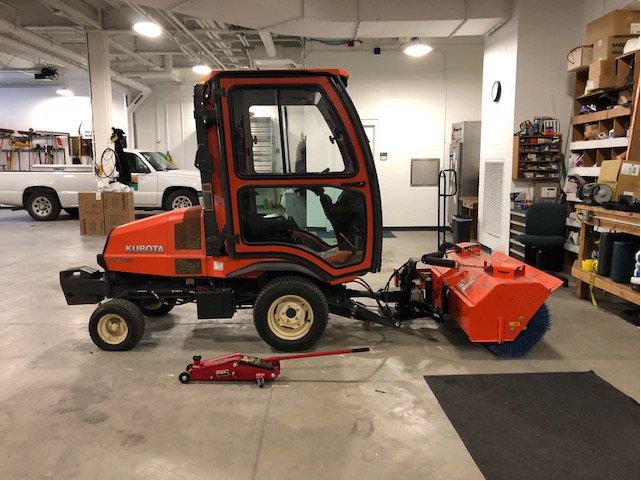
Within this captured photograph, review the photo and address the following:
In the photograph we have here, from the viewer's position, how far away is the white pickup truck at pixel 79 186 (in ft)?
38.3

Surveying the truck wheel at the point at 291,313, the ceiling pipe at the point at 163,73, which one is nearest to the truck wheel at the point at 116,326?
the truck wheel at the point at 291,313

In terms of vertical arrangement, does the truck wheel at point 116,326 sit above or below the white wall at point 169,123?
below

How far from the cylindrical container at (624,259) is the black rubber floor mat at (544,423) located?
5.27 feet

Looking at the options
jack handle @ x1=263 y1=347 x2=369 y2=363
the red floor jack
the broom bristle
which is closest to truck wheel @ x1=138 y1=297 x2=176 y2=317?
the red floor jack

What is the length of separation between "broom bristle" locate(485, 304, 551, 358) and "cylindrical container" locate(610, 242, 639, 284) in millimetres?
1398

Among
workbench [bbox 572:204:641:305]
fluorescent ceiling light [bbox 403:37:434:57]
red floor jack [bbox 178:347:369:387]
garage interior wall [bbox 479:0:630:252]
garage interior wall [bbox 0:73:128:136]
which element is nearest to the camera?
red floor jack [bbox 178:347:369:387]

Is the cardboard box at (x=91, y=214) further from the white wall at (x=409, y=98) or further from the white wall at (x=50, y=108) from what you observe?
the white wall at (x=50, y=108)

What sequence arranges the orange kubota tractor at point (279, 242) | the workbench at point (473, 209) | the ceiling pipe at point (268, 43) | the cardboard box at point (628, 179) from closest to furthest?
the orange kubota tractor at point (279, 242), the cardboard box at point (628, 179), the workbench at point (473, 209), the ceiling pipe at point (268, 43)

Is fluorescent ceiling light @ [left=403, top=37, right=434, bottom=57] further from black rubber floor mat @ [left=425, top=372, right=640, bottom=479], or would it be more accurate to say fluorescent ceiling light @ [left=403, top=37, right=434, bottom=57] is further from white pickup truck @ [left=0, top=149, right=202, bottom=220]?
black rubber floor mat @ [left=425, top=372, right=640, bottom=479]

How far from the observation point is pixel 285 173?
11.9 ft

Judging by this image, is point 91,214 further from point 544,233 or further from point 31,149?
point 544,233

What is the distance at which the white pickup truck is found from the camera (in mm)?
11688

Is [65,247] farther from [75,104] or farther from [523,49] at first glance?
[75,104]

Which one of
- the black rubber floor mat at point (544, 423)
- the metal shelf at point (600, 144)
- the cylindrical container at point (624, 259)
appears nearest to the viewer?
the black rubber floor mat at point (544, 423)
